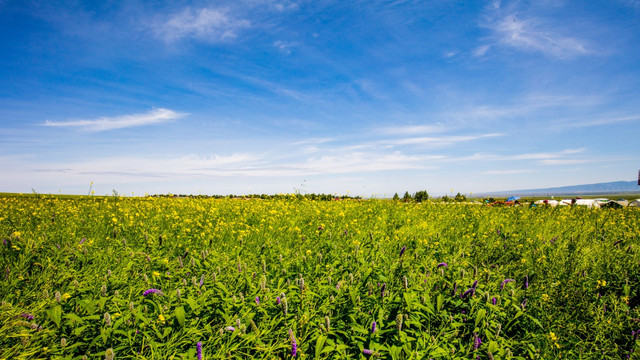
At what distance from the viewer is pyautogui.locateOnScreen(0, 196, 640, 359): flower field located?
87.4 inches

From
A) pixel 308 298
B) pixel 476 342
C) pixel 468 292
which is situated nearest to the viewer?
pixel 476 342

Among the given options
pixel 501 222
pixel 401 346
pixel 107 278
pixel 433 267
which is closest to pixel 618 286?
pixel 433 267

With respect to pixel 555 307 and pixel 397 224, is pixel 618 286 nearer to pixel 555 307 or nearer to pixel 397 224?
pixel 555 307

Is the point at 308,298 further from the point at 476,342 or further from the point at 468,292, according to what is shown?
the point at 468,292

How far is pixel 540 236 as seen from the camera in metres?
5.87

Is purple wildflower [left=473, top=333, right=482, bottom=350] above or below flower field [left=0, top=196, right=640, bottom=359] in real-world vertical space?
below

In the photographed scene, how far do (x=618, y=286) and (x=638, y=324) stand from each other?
1017 mm

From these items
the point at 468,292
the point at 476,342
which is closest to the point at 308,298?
the point at 476,342

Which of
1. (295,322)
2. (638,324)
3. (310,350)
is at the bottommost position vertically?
(638,324)

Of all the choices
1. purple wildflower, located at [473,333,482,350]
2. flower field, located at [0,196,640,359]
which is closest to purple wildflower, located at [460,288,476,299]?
flower field, located at [0,196,640,359]

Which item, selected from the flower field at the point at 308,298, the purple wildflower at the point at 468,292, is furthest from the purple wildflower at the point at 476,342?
the purple wildflower at the point at 468,292

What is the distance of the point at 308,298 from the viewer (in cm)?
265

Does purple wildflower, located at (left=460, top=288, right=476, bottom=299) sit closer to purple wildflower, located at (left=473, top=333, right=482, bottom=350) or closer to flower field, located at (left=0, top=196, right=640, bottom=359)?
flower field, located at (left=0, top=196, right=640, bottom=359)

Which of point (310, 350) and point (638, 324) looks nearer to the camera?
point (310, 350)
